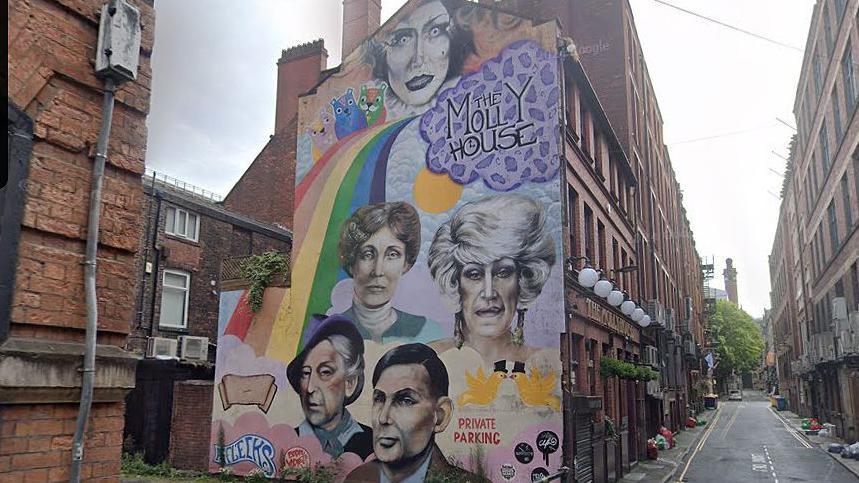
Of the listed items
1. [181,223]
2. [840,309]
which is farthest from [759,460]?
[181,223]

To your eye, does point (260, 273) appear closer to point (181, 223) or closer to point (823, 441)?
point (181, 223)

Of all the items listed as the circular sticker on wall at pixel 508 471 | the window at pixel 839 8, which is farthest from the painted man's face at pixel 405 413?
the window at pixel 839 8

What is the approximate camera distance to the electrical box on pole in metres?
4.70

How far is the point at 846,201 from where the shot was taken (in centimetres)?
2870

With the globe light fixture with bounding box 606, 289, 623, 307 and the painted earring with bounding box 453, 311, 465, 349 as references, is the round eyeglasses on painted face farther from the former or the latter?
the globe light fixture with bounding box 606, 289, 623, 307

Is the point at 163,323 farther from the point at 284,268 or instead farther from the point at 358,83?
the point at 358,83

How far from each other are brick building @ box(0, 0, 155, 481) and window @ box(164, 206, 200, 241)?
1692 centimetres

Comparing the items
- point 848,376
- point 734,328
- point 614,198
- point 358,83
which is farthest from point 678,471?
point 734,328

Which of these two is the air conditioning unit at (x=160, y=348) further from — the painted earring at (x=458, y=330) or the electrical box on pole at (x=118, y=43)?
the electrical box on pole at (x=118, y=43)

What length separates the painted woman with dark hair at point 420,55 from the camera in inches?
690

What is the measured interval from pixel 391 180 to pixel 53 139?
13.5 m

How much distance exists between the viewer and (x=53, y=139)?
14.5 feet

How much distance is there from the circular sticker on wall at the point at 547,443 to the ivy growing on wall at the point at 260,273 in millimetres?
8782

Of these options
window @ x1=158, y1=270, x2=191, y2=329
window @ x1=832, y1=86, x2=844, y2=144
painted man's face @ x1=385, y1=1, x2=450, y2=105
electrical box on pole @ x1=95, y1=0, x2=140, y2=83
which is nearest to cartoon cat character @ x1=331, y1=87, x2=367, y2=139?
painted man's face @ x1=385, y1=1, x2=450, y2=105
